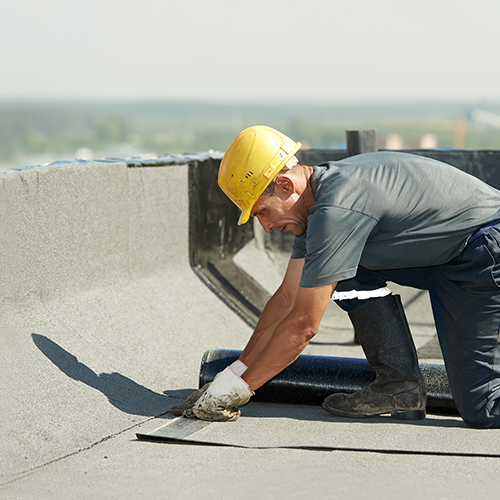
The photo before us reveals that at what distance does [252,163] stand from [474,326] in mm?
1274

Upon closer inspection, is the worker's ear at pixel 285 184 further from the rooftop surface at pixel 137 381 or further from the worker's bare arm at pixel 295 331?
the rooftop surface at pixel 137 381

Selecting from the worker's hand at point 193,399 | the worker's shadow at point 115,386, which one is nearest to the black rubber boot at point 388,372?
the worker's hand at point 193,399

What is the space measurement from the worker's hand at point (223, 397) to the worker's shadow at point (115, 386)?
0.35 meters

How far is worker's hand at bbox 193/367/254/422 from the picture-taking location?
308 centimetres

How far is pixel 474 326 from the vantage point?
304cm

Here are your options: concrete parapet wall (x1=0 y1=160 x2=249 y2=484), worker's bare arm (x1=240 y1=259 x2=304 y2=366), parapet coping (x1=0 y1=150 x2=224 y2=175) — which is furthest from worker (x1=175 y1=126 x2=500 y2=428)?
parapet coping (x1=0 y1=150 x2=224 y2=175)

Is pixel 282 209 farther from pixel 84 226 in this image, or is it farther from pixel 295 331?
pixel 84 226

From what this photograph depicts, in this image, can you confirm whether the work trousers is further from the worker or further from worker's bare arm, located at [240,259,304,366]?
worker's bare arm, located at [240,259,304,366]

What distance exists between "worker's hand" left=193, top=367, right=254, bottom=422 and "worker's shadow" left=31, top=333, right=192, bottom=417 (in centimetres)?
35

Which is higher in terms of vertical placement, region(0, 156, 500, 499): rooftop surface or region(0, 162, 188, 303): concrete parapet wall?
region(0, 162, 188, 303): concrete parapet wall

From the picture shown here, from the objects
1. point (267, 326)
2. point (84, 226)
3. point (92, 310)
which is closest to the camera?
point (267, 326)

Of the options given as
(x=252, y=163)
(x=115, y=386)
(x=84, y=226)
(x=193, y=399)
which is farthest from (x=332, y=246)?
(x=84, y=226)

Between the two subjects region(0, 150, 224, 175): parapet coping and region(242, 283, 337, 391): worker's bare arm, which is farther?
Answer: region(0, 150, 224, 175): parapet coping

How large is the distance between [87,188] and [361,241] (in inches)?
88.7
